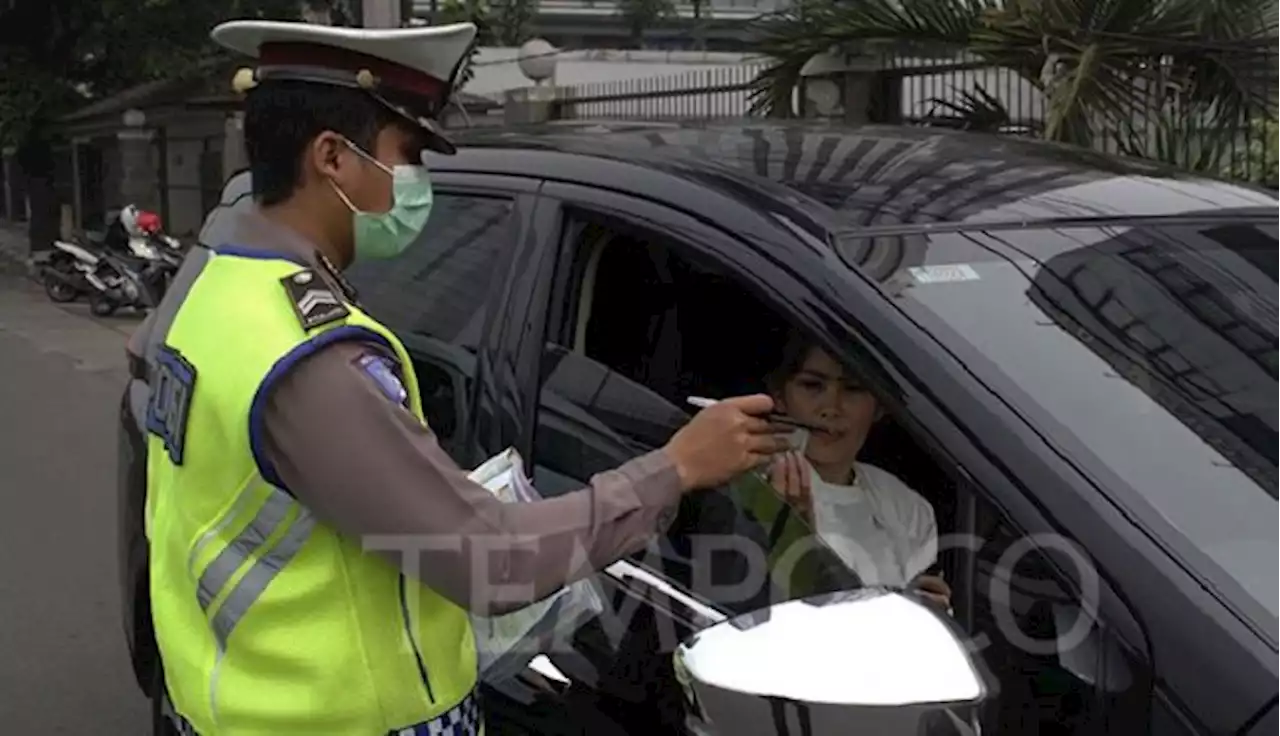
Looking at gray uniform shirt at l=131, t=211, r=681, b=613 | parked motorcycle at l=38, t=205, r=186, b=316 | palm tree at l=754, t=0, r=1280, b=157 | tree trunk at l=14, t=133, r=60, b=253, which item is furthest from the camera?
tree trunk at l=14, t=133, r=60, b=253

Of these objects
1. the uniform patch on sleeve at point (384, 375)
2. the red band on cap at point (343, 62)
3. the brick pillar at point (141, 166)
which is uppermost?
the red band on cap at point (343, 62)

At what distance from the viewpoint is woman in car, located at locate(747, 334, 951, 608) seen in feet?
8.05

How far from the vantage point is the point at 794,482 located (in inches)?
98.0

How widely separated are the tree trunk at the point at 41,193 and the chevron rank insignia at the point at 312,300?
2384cm

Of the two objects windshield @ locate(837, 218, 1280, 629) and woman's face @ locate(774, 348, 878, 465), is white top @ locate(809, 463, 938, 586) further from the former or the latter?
windshield @ locate(837, 218, 1280, 629)

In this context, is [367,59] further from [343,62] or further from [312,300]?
[312,300]

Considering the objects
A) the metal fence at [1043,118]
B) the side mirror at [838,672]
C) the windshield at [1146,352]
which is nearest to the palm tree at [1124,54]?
the metal fence at [1043,118]

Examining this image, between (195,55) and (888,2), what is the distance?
1645 cm

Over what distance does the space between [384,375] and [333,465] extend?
0.41 ft

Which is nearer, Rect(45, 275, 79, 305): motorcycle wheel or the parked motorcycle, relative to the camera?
the parked motorcycle

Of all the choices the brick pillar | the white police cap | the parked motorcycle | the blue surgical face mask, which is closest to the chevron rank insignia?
the blue surgical face mask

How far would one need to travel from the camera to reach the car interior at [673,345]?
2301 mm

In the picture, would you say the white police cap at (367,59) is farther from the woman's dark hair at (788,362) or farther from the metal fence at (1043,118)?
the metal fence at (1043,118)

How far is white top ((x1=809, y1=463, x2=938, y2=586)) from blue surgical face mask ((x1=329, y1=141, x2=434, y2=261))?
812 millimetres
